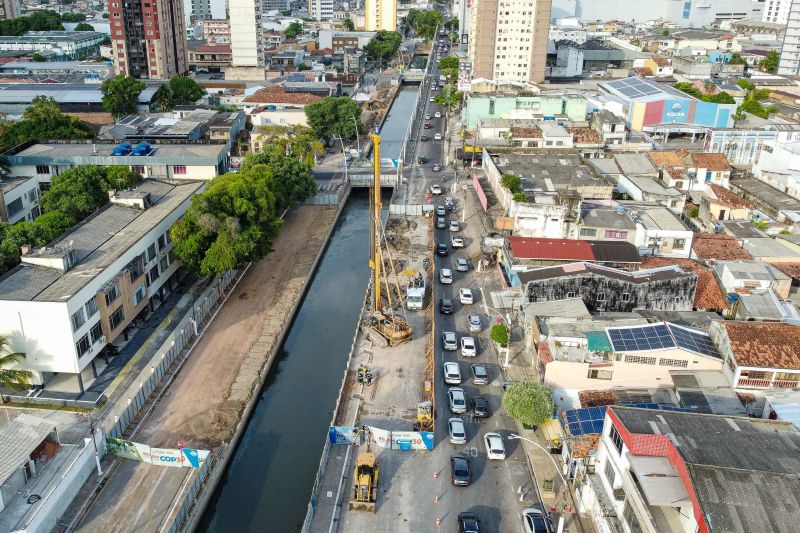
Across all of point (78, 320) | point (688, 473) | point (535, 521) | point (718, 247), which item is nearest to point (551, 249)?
point (718, 247)

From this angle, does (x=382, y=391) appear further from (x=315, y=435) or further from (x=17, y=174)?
(x=17, y=174)

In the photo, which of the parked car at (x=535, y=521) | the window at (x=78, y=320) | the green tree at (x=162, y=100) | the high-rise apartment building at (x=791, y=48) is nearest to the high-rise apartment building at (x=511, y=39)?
the high-rise apartment building at (x=791, y=48)

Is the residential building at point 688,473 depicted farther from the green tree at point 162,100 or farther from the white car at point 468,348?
the green tree at point 162,100

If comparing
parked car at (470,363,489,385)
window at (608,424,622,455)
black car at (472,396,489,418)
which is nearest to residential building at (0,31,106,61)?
parked car at (470,363,489,385)

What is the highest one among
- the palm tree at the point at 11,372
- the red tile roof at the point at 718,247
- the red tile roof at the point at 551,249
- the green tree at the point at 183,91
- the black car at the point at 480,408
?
the green tree at the point at 183,91

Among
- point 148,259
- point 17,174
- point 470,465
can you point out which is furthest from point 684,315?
point 17,174

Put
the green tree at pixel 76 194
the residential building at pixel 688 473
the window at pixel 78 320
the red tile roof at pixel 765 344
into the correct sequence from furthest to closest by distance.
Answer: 1. the green tree at pixel 76 194
2. the window at pixel 78 320
3. the red tile roof at pixel 765 344
4. the residential building at pixel 688 473

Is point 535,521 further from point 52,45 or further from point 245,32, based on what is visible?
point 52,45
